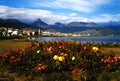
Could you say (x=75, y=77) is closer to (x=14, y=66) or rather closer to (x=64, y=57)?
(x=64, y=57)

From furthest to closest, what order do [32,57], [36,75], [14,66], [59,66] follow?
[32,57], [14,66], [59,66], [36,75]

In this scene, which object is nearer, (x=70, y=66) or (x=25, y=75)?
(x=25, y=75)

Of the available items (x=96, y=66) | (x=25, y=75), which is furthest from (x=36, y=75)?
(x=96, y=66)

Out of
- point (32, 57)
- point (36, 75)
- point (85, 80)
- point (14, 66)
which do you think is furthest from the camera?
point (32, 57)

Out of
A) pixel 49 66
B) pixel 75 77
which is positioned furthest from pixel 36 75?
pixel 75 77

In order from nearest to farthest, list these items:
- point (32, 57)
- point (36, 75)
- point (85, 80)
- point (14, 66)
Result: point (85, 80) → point (36, 75) → point (14, 66) → point (32, 57)

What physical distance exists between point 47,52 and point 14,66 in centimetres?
231

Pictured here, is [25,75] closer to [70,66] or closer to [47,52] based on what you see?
[70,66]

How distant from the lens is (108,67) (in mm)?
10820

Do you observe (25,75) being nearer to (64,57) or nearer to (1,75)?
(1,75)

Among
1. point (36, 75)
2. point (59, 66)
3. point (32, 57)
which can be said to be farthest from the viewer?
point (32, 57)

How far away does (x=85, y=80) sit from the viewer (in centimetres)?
884

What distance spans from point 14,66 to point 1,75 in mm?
1823

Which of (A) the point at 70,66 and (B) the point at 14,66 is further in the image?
(B) the point at 14,66
